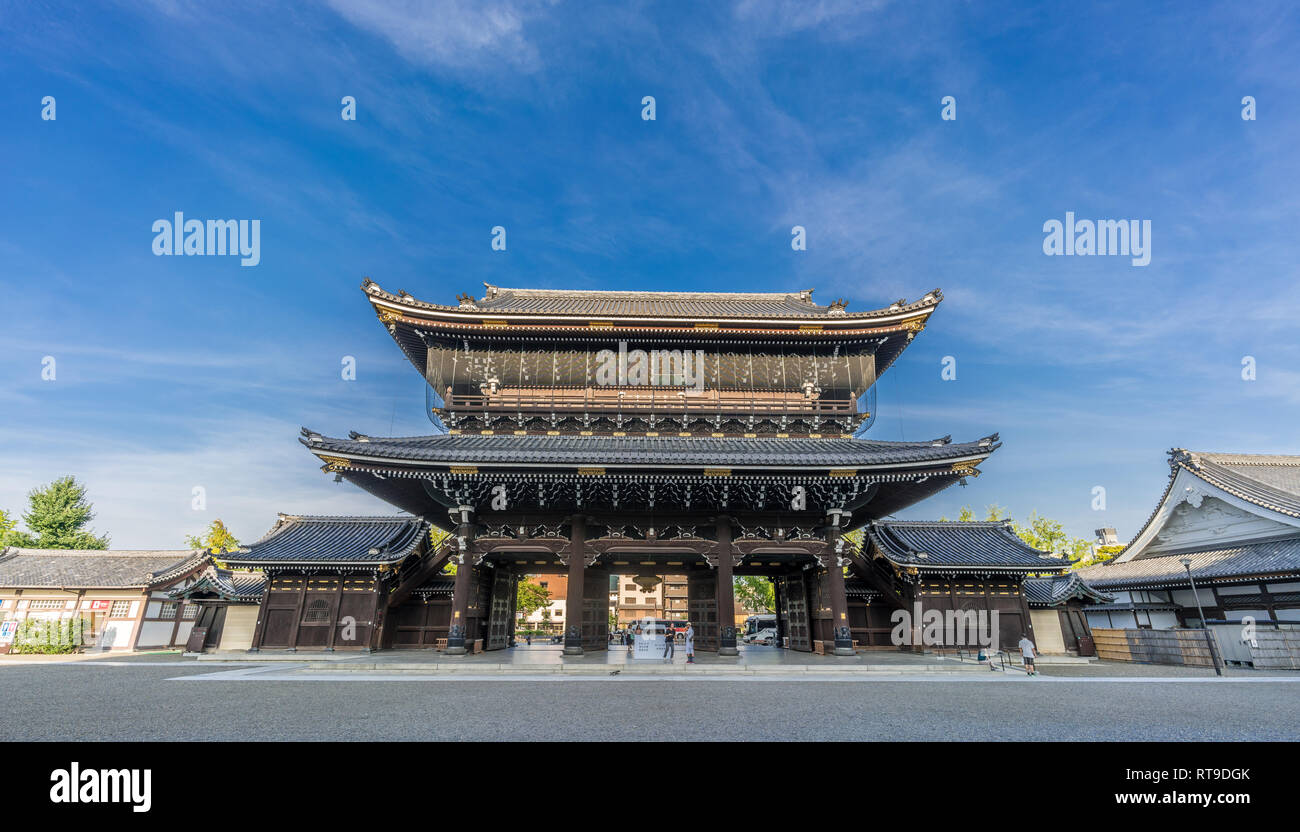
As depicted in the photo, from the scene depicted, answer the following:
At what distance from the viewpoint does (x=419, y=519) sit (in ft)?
73.6

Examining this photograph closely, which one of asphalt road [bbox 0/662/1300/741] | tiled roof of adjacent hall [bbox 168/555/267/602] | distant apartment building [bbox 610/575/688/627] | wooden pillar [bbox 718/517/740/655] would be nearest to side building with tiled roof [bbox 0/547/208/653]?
tiled roof of adjacent hall [bbox 168/555/267/602]

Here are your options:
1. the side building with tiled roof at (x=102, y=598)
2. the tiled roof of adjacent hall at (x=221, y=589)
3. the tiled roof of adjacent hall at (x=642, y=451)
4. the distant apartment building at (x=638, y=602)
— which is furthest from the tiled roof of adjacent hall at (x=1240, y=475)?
the distant apartment building at (x=638, y=602)

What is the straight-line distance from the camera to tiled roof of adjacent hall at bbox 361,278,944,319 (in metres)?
19.0

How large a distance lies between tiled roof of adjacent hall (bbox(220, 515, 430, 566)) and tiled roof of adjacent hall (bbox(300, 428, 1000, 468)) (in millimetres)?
5411

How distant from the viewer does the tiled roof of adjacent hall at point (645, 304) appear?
19016mm

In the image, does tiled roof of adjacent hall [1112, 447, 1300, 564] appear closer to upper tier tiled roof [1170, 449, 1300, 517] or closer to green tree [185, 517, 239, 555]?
upper tier tiled roof [1170, 449, 1300, 517]

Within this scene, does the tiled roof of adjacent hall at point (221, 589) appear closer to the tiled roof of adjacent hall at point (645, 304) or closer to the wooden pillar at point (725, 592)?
the tiled roof of adjacent hall at point (645, 304)

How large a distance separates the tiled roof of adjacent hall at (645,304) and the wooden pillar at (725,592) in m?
8.05

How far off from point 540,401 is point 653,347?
4.76 m

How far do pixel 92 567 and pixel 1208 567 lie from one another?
6004cm

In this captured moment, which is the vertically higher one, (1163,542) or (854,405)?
(854,405)
